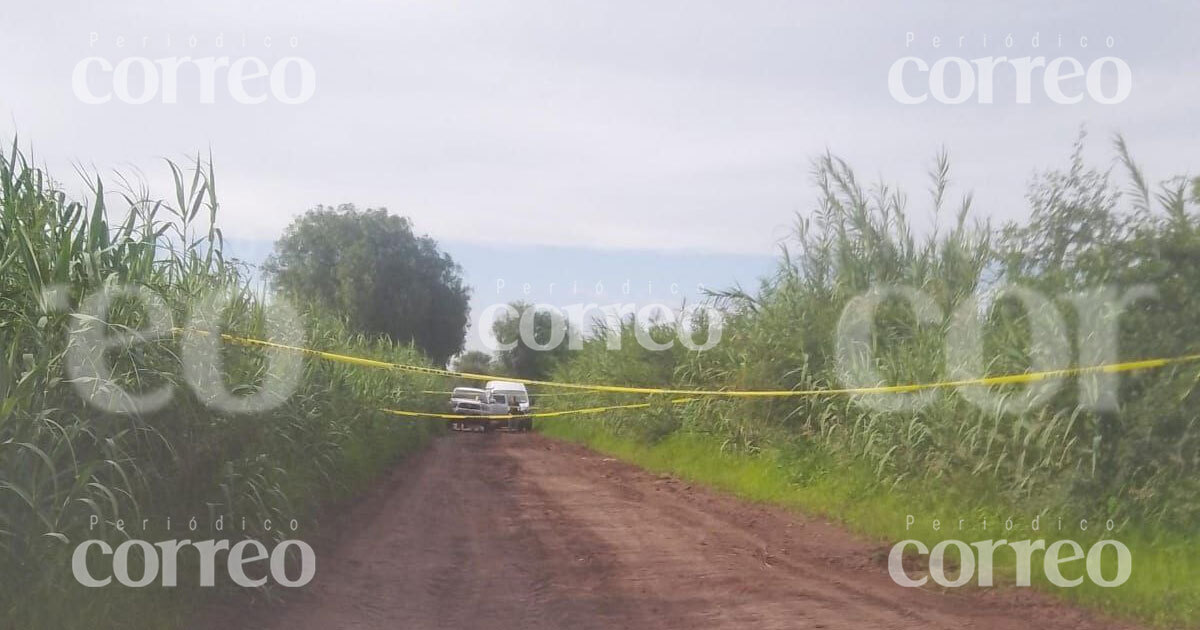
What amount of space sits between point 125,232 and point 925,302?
9112 mm

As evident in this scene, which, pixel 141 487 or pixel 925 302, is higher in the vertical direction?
pixel 925 302

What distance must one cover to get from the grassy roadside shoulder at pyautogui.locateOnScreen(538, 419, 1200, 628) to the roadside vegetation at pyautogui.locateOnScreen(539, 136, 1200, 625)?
0.06 feet

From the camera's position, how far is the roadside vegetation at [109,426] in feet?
16.0

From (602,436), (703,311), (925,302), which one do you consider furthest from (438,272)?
(925,302)

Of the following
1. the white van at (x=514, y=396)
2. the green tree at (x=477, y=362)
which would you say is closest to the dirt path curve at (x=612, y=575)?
the white van at (x=514, y=396)

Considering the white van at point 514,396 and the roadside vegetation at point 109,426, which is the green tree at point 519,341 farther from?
the roadside vegetation at point 109,426

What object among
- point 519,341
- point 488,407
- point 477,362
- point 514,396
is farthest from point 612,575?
point 477,362

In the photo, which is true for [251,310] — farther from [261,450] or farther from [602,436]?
[602,436]

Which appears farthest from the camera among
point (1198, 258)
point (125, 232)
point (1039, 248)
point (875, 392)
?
point (875, 392)

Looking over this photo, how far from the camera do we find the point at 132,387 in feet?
18.8

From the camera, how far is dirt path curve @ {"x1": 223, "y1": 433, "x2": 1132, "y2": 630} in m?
6.96

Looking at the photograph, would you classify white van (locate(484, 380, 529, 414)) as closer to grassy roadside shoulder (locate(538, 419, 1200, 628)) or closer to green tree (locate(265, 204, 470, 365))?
green tree (locate(265, 204, 470, 365))

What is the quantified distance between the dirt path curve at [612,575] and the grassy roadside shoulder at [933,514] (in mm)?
318

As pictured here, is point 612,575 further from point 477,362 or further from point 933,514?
point 477,362
